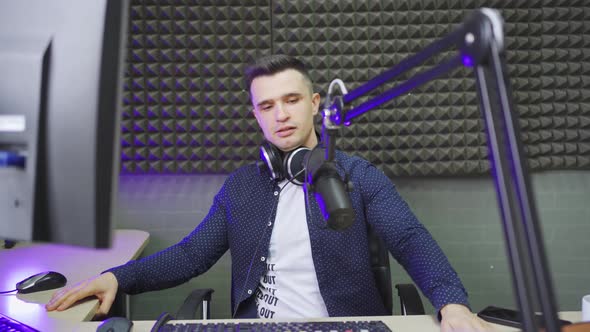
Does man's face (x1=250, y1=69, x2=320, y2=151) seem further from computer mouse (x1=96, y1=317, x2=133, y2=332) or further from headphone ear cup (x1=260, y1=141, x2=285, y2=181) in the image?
computer mouse (x1=96, y1=317, x2=133, y2=332)

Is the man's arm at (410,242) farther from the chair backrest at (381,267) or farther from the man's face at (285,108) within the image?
the man's face at (285,108)

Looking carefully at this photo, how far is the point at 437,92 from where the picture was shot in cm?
202

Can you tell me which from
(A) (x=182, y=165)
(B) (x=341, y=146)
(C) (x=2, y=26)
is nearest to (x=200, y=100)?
(A) (x=182, y=165)

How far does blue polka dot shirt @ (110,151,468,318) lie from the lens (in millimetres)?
1145

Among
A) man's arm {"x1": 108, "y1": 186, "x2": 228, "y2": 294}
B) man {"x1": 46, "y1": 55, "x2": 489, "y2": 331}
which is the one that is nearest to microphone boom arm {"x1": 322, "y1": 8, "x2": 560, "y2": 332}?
man {"x1": 46, "y1": 55, "x2": 489, "y2": 331}

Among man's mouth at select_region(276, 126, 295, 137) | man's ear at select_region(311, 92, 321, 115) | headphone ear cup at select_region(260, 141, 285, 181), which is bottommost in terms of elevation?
headphone ear cup at select_region(260, 141, 285, 181)

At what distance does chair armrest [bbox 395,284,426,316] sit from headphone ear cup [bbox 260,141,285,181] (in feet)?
1.58

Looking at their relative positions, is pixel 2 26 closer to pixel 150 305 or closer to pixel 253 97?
pixel 253 97

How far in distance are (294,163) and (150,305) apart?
1.38 m

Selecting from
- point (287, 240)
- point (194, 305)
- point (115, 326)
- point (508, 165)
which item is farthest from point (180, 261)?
point (508, 165)

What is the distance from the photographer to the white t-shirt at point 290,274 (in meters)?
1.22

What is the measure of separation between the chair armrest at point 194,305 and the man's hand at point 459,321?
60 cm

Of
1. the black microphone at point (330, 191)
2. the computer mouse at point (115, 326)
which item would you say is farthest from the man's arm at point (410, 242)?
the computer mouse at point (115, 326)

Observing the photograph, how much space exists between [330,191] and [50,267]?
1.15 m
